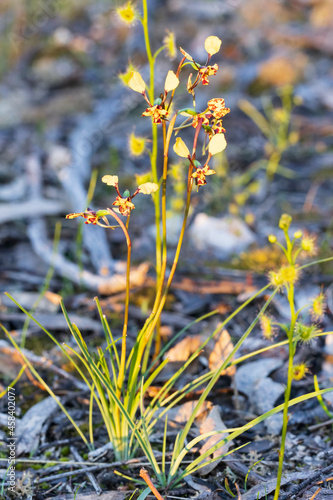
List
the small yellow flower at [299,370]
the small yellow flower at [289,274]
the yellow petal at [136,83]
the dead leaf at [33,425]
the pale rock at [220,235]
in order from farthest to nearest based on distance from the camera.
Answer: the pale rock at [220,235]
the dead leaf at [33,425]
the small yellow flower at [299,370]
the yellow petal at [136,83]
the small yellow flower at [289,274]

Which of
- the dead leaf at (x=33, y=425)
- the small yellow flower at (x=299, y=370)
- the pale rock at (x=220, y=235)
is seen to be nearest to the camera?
the small yellow flower at (x=299, y=370)

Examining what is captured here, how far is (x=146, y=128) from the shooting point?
4430 mm

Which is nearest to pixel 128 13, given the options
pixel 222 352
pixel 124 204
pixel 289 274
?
pixel 124 204

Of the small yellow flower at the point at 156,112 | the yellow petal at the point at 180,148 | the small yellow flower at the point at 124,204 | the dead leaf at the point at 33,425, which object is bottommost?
the dead leaf at the point at 33,425

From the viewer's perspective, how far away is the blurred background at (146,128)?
9.34 ft

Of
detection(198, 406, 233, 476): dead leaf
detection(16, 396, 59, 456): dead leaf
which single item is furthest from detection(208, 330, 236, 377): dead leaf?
detection(16, 396, 59, 456): dead leaf

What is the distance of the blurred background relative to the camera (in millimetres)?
2848

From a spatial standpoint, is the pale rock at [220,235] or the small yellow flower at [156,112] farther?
the pale rock at [220,235]

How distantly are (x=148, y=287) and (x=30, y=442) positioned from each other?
1052 mm

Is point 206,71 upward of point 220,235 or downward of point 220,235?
→ upward

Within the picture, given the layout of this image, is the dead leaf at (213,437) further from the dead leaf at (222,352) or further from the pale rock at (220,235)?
the pale rock at (220,235)

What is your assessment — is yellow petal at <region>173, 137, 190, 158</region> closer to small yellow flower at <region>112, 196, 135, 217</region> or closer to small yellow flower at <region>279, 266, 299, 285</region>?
small yellow flower at <region>112, 196, 135, 217</region>

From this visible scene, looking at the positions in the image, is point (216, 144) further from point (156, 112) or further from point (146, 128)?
point (146, 128)

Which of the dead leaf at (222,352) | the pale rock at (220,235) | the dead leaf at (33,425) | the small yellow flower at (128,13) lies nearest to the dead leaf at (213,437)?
the dead leaf at (222,352)
